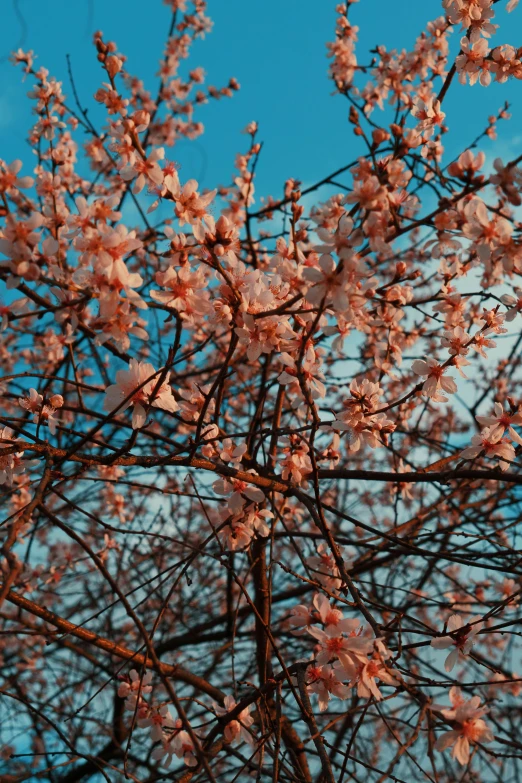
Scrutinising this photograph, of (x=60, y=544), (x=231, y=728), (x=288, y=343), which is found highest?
(x=60, y=544)

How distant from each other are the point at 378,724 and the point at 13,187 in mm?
4998

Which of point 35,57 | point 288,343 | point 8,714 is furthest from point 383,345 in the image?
point 8,714

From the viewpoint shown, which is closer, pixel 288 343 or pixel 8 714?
pixel 288 343

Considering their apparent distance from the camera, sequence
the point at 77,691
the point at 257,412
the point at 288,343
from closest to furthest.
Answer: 1. the point at 288,343
2. the point at 257,412
3. the point at 77,691

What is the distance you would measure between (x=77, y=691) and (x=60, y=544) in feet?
3.61

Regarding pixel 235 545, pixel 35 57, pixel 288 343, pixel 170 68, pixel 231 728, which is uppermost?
pixel 170 68

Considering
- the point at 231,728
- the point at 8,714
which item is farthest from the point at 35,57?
the point at 8,714

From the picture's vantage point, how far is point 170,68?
17.5ft

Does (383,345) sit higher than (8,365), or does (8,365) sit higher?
(8,365)

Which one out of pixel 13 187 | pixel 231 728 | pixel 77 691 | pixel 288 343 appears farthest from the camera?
pixel 77 691

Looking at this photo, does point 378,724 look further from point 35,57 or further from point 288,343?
point 35,57

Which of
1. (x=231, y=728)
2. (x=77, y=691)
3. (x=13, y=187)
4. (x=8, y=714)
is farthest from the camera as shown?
(x=77, y=691)

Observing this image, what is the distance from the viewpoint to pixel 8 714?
14.1 feet

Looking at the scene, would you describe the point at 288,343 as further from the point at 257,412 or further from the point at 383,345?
the point at 383,345
